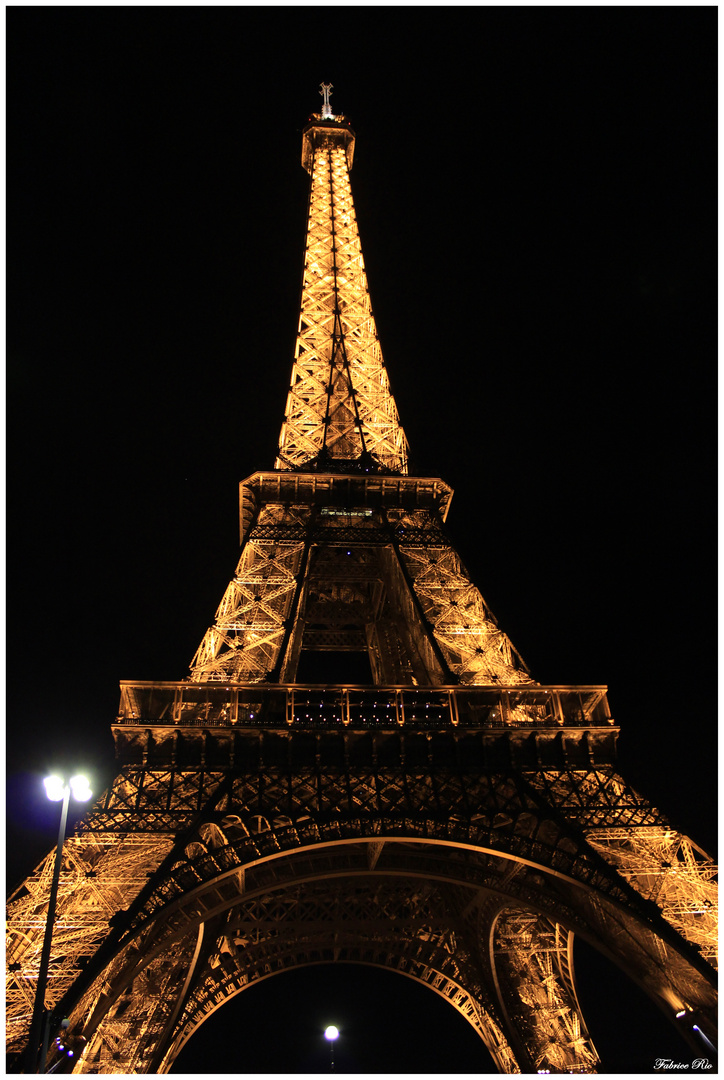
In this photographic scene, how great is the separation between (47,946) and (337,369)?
29.5m

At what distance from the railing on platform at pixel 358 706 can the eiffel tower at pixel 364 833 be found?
3.0 inches

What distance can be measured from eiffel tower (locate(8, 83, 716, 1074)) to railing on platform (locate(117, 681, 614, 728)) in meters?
0.07

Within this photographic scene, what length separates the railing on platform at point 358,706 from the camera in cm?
1998

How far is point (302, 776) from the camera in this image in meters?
19.1

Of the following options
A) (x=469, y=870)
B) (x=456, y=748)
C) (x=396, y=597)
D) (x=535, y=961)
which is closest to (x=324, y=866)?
(x=469, y=870)

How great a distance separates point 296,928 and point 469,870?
7.38 m

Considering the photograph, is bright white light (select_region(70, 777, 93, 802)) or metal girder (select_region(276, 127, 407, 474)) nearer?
bright white light (select_region(70, 777, 93, 802))

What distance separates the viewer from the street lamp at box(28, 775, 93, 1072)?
10.7 meters

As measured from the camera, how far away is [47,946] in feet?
36.8

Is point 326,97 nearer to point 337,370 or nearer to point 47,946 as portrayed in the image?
point 337,370

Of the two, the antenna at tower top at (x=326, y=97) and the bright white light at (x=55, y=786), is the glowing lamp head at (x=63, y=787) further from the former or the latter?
the antenna at tower top at (x=326, y=97)

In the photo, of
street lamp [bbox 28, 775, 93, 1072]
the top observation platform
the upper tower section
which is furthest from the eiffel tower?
the top observation platform

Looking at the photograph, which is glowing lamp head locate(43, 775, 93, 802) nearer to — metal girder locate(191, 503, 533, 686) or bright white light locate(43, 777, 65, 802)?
bright white light locate(43, 777, 65, 802)

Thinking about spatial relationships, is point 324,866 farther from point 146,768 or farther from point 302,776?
point 146,768
